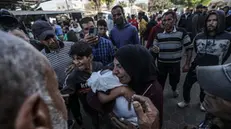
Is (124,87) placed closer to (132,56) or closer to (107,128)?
(132,56)

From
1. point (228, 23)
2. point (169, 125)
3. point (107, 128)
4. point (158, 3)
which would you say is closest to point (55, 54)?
point (107, 128)

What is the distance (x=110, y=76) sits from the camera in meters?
1.48

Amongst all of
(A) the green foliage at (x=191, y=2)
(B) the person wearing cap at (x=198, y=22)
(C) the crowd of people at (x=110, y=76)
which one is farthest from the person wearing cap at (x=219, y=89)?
(A) the green foliage at (x=191, y=2)

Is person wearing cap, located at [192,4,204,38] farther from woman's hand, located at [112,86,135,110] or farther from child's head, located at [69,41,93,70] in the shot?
woman's hand, located at [112,86,135,110]

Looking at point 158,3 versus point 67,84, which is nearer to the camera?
point 67,84

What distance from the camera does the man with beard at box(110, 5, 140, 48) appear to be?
3332mm

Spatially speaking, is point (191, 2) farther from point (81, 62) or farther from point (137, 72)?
point (137, 72)

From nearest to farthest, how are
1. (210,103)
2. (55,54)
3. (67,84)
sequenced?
(210,103)
(67,84)
(55,54)

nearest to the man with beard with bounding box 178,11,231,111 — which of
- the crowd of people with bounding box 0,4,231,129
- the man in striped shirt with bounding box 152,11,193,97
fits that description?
the crowd of people with bounding box 0,4,231,129

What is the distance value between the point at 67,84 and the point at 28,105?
1.80 metres

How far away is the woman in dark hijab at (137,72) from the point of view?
147cm

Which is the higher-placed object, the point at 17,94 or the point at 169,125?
the point at 17,94

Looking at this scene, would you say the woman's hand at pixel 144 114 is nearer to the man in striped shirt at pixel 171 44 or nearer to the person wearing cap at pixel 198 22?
the man in striped shirt at pixel 171 44

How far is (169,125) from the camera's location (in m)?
3.10
